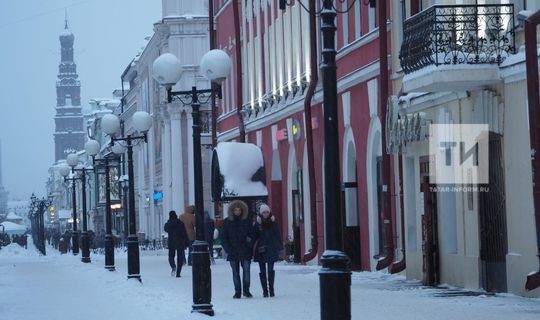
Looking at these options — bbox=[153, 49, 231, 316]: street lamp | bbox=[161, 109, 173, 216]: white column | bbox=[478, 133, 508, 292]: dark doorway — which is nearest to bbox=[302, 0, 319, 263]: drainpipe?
bbox=[478, 133, 508, 292]: dark doorway

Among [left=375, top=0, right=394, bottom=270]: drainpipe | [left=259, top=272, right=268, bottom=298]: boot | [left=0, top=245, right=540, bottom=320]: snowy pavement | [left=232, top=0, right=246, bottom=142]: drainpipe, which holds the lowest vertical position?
[left=0, top=245, right=540, bottom=320]: snowy pavement

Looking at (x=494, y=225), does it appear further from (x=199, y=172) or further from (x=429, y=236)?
(x=199, y=172)

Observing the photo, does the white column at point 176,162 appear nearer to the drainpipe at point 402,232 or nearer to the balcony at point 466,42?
the drainpipe at point 402,232

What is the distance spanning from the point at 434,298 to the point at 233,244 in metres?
3.40

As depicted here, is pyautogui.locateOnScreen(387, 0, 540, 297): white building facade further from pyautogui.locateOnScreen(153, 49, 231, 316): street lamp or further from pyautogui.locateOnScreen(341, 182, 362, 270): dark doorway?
pyautogui.locateOnScreen(341, 182, 362, 270): dark doorway

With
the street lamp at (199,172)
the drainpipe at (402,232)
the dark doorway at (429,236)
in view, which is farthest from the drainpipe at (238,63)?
the street lamp at (199,172)

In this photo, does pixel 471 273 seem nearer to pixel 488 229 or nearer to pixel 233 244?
pixel 488 229

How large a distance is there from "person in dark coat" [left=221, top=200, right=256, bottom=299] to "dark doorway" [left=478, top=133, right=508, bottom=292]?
145 inches

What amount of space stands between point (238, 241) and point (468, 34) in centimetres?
482

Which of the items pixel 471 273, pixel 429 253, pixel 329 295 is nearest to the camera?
pixel 329 295

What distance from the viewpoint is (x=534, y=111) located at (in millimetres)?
18281

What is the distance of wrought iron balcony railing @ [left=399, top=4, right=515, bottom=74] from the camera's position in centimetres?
2091

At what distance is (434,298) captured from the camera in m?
20.7

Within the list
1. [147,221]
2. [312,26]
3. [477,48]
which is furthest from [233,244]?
[147,221]
